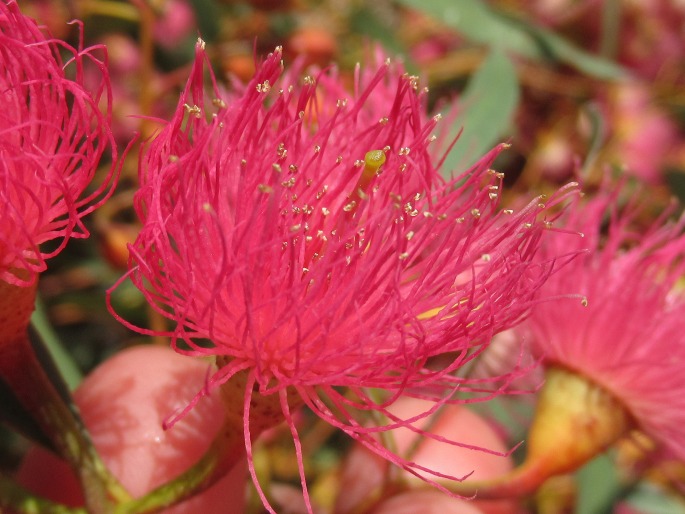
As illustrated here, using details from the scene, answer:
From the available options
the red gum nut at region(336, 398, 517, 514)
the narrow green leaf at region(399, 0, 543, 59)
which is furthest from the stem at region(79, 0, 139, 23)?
the red gum nut at region(336, 398, 517, 514)

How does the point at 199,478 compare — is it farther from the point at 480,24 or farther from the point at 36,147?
the point at 480,24

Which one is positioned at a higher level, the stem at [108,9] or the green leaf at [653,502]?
the stem at [108,9]

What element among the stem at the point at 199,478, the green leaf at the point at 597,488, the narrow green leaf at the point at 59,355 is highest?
the stem at the point at 199,478

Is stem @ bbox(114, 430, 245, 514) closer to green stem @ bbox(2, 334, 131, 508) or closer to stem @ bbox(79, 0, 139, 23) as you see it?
green stem @ bbox(2, 334, 131, 508)

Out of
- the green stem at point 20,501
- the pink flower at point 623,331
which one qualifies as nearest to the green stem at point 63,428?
the green stem at point 20,501

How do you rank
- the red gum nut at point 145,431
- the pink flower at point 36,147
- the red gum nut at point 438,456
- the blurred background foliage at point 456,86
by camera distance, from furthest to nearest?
the blurred background foliage at point 456,86 < the red gum nut at point 438,456 < the red gum nut at point 145,431 < the pink flower at point 36,147

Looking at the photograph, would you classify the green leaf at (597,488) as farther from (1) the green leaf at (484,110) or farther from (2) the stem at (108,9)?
(2) the stem at (108,9)

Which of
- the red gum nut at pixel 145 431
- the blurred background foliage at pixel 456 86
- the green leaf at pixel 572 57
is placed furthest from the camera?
the green leaf at pixel 572 57

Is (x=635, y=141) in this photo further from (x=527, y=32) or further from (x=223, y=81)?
(x=223, y=81)

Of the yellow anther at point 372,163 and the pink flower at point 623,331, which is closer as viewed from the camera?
the yellow anther at point 372,163

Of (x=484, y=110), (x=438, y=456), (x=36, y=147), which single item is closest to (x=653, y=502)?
(x=438, y=456)
